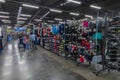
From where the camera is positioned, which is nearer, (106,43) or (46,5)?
(106,43)

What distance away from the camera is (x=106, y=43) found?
4648 mm

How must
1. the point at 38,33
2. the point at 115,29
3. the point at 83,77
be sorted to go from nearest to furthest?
1. the point at 83,77
2. the point at 115,29
3. the point at 38,33

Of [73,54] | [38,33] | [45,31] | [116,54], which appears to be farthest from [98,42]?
[38,33]

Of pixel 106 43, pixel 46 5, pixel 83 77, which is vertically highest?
pixel 46 5

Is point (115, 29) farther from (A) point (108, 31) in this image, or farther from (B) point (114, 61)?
(B) point (114, 61)

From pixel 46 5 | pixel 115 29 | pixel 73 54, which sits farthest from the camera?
pixel 46 5

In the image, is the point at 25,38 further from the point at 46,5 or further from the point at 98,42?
the point at 98,42

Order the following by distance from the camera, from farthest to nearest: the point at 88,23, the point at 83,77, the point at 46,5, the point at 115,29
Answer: the point at 46,5 < the point at 88,23 < the point at 115,29 < the point at 83,77

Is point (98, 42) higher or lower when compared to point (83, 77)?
higher

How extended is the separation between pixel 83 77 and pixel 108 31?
189 centimetres

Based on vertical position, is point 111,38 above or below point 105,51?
above

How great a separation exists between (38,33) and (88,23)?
7674 millimetres

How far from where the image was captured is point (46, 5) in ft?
43.3

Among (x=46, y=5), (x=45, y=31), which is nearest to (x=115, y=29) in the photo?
(x=45, y=31)
